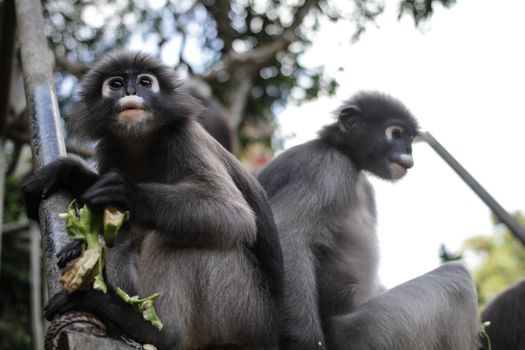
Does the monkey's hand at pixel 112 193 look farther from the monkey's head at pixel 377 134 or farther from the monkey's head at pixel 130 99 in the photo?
the monkey's head at pixel 377 134

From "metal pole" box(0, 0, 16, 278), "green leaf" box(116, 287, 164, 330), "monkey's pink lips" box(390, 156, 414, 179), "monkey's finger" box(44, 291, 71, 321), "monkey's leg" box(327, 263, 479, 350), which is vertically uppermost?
"metal pole" box(0, 0, 16, 278)

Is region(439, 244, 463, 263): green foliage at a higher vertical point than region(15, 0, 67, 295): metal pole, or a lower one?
lower

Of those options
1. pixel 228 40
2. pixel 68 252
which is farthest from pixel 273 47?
pixel 68 252

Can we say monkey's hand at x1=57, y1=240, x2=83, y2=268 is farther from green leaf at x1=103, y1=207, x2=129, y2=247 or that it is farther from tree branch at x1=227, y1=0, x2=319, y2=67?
tree branch at x1=227, y1=0, x2=319, y2=67

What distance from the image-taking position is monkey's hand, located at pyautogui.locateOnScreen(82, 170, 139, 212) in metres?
3.52

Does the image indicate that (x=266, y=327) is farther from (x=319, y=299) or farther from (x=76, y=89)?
(x=76, y=89)

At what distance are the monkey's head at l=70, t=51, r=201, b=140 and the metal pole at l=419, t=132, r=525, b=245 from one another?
205cm

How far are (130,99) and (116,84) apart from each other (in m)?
0.23

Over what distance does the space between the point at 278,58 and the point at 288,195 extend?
553cm

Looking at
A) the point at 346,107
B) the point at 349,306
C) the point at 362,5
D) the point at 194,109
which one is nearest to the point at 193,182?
the point at 194,109

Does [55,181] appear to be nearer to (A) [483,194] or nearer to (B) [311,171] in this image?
(B) [311,171]

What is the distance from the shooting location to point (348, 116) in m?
6.18

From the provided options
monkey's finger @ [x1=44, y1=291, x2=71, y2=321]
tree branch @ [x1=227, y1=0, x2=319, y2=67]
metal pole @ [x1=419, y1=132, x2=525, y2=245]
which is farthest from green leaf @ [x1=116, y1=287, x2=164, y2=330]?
tree branch @ [x1=227, y1=0, x2=319, y2=67]

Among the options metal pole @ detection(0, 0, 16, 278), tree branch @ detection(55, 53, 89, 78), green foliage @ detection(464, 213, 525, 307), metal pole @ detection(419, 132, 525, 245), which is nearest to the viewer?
metal pole @ detection(419, 132, 525, 245)
